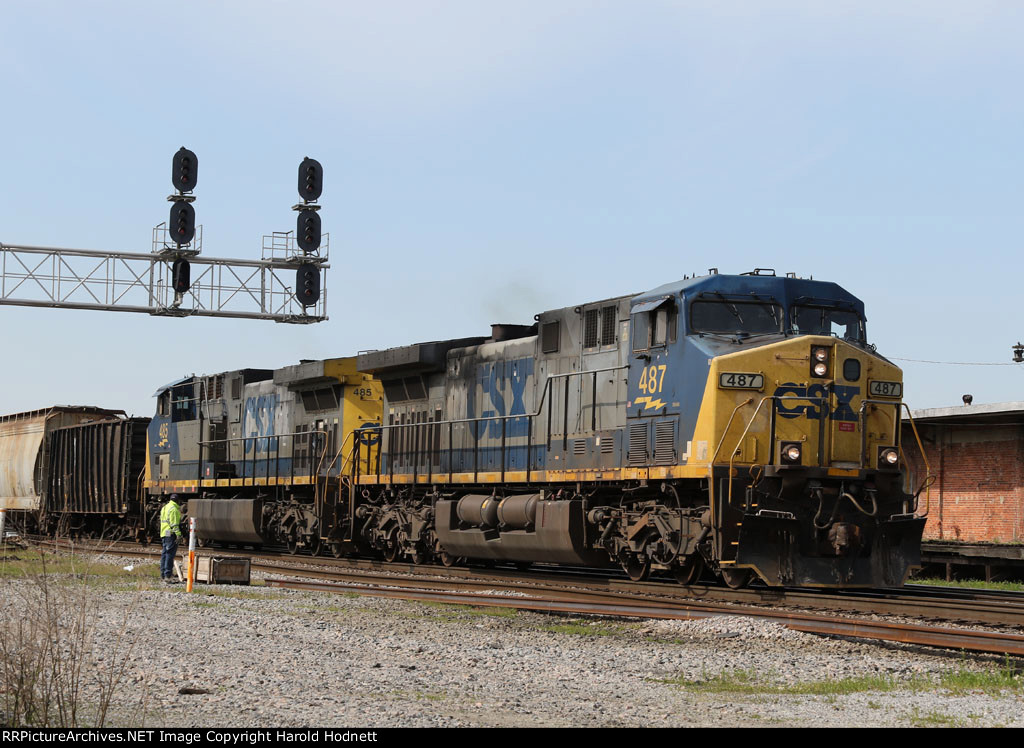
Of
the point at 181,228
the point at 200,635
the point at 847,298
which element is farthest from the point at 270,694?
the point at 181,228

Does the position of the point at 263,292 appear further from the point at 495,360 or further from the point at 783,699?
the point at 783,699

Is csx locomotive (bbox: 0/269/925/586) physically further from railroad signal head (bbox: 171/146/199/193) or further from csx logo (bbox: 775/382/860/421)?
railroad signal head (bbox: 171/146/199/193)

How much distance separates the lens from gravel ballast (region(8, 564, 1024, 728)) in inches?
288

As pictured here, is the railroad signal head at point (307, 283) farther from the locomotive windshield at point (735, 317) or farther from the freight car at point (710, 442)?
the locomotive windshield at point (735, 317)

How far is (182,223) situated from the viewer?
23672 millimetres

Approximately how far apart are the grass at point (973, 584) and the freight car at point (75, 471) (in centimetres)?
1894

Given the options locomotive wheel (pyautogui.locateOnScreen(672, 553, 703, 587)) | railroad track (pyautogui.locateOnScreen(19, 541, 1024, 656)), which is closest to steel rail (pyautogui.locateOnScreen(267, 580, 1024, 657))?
railroad track (pyautogui.locateOnScreen(19, 541, 1024, 656))

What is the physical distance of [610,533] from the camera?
16844mm

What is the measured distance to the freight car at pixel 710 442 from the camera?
47.6 ft

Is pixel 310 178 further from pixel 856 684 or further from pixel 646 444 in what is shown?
pixel 856 684

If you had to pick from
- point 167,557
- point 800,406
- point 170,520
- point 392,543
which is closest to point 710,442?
point 800,406

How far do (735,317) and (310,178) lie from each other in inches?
426

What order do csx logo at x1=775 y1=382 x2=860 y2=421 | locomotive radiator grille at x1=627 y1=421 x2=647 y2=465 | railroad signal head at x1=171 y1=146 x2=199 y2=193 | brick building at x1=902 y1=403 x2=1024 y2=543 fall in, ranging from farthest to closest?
brick building at x1=902 y1=403 x2=1024 y2=543 < railroad signal head at x1=171 y1=146 x2=199 y2=193 < locomotive radiator grille at x1=627 y1=421 x2=647 y2=465 < csx logo at x1=775 y1=382 x2=860 y2=421

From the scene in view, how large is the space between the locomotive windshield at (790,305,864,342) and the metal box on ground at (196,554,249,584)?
808 centimetres
